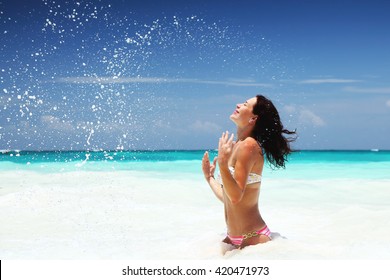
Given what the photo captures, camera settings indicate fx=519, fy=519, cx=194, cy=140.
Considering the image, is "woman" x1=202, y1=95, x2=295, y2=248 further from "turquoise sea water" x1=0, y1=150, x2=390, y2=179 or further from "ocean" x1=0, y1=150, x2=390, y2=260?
"turquoise sea water" x1=0, y1=150, x2=390, y2=179

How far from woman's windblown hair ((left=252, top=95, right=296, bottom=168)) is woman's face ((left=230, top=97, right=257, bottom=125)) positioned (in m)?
0.03

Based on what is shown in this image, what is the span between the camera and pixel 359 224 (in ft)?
25.5

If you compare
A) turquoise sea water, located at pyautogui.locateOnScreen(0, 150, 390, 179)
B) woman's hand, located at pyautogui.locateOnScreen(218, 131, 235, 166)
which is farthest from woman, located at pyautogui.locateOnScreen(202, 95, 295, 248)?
turquoise sea water, located at pyautogui.locateOnScreen(0, 150, 390, 179)

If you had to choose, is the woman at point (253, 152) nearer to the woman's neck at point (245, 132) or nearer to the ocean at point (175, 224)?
the woman's neck at point (245, 132)

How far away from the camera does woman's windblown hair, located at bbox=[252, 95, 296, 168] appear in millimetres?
4336

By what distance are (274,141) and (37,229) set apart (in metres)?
4.42

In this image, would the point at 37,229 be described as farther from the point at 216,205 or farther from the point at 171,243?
the point at 216,205

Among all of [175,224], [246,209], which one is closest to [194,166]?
[175,224]

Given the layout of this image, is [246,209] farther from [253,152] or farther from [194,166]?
[194,166]

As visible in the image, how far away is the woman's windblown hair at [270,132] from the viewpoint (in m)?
4.34

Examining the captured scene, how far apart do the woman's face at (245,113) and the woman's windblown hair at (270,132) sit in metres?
0.03

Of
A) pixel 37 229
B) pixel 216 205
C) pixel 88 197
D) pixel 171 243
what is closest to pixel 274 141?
pixel 171 243

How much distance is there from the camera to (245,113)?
4348mm

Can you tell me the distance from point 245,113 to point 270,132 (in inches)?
10.8
